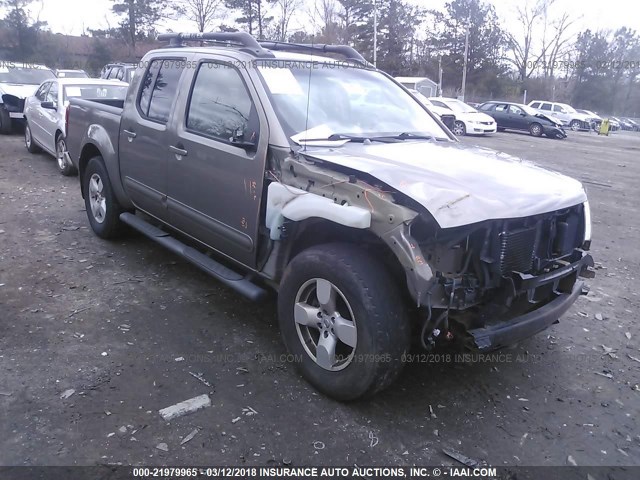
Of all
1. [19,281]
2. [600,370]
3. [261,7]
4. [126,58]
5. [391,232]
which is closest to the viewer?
[391,232]

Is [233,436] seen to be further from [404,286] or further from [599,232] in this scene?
[599,232]

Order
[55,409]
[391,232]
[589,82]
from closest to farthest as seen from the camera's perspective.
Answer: [391,232], [55,409], [589,82]

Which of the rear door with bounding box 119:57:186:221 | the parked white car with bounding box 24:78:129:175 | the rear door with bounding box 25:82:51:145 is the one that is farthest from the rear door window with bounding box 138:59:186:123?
the rear door with bounding box 25:82:51:145

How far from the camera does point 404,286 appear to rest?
119 inches

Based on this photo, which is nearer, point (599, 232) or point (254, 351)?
point (254, 351)

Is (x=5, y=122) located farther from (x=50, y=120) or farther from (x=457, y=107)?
(x=457, y=107)

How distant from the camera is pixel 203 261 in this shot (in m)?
4.15

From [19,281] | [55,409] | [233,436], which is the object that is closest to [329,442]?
[233,436]

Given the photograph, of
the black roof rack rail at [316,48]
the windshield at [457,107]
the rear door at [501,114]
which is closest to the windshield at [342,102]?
the black roof rack rail at [316,48]

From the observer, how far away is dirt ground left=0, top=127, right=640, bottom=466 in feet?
9.25

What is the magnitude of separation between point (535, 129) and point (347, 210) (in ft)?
84.8

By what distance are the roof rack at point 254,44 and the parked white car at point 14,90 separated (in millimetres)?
10334

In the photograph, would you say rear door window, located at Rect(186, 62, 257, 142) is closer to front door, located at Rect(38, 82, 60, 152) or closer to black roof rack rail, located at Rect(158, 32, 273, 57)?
black roof rack rail, located at Rect(158, 32, 273, 57)

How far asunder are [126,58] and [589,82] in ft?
153
